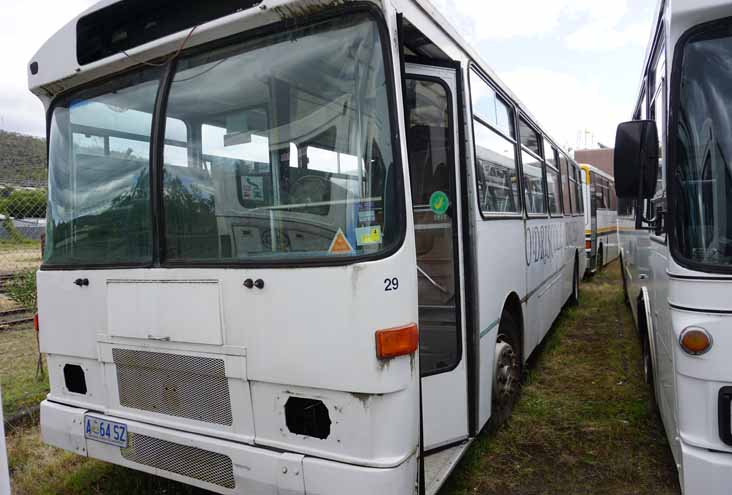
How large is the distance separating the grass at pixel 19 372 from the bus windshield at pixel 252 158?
8.63ft

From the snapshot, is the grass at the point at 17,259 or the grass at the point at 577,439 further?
the grass at the point at 17,259

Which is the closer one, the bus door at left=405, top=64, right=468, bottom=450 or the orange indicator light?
the orange indicator light

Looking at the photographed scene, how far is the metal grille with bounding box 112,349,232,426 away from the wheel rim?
2.17 meters

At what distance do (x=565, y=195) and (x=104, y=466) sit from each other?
303 inches

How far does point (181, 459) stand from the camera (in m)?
3.08

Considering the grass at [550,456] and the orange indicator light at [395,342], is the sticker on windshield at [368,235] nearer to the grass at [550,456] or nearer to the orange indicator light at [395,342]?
the orange indicator light at [395,342]

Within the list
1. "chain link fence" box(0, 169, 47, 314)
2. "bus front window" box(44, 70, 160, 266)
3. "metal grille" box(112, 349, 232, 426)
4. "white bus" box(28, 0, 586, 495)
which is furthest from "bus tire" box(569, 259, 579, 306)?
"chain link fence" box(0, 169, 47, 314)

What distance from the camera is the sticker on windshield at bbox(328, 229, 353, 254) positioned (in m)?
2.66

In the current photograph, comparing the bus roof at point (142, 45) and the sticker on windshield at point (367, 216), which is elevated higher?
the bus roof at point (142, 45)

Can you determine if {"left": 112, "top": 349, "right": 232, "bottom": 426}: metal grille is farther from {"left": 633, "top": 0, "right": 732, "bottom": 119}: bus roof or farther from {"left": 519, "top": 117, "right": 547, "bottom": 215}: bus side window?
{"left": 519, "top": 117, "right": 547, "bottom": 215}: bus side window

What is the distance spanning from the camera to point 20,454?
14.2 feet

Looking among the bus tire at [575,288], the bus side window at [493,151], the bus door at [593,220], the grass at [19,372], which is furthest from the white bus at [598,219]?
the grass at [19,372]

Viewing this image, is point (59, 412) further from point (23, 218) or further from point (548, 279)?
point (23, 218)

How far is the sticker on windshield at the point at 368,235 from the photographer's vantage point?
8.69 feet
